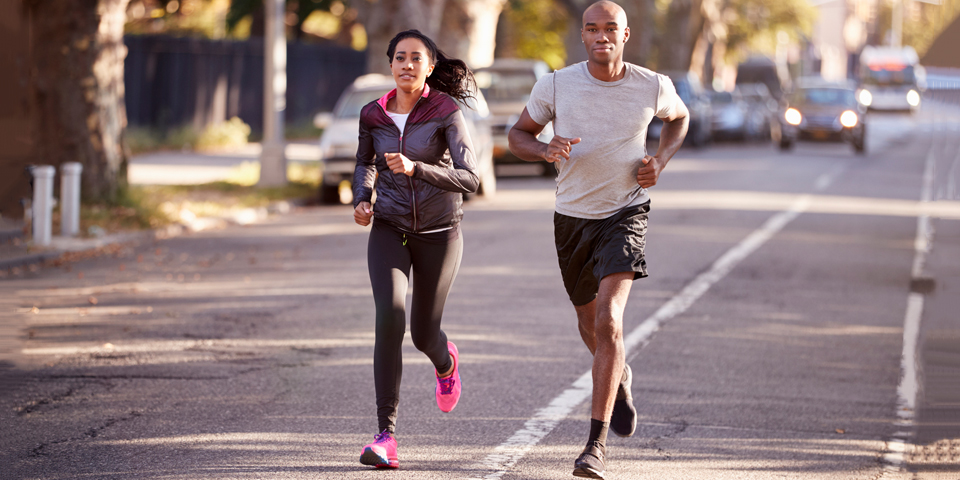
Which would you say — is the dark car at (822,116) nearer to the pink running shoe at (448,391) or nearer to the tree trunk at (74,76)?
the tree trunk at (74,76)

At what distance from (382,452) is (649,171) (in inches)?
65.4

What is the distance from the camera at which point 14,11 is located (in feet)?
45.6

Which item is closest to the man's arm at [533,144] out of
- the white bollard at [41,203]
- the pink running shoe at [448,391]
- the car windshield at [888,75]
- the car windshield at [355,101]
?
the pink running shoe at [448,391]

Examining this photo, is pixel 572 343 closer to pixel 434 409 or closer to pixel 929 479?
pixel 434 409

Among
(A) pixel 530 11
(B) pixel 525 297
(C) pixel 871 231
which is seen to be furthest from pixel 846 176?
(A) pixel 530 11

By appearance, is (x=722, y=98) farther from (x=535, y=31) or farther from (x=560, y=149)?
(x=560, y=149)

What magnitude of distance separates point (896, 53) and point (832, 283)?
199 feet

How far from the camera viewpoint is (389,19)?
74.7ft

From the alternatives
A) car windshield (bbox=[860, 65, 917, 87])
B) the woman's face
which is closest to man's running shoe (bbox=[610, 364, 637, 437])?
the woman's face

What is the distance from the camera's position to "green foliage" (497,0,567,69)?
4675 centimetres

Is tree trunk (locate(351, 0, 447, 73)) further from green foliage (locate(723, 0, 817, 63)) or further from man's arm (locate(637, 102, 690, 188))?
green foliage (locate(723, 0, 817, 63))

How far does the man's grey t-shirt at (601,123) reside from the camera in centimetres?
502

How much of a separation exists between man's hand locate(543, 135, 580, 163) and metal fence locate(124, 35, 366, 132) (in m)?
22.0

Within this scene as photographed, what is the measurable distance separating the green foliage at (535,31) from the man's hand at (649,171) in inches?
1565
